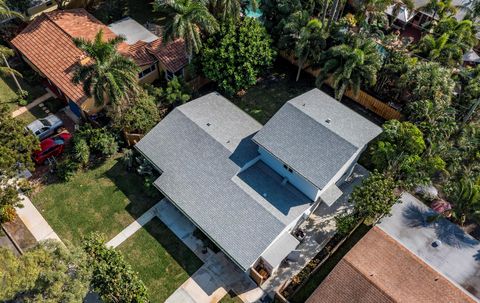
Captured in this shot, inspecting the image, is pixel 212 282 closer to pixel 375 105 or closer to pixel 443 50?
pixel 375 105

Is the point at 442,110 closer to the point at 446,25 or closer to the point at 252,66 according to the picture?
the point at 446,25

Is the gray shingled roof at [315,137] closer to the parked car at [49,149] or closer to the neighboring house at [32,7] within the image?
the parked car at [49,149]

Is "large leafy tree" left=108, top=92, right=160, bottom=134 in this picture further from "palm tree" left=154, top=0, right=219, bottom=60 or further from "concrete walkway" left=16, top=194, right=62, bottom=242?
"concrete walkway" left=16, top=194, right=62, bottom=242

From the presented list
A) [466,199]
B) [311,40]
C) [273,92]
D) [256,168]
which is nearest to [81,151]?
[256,168]

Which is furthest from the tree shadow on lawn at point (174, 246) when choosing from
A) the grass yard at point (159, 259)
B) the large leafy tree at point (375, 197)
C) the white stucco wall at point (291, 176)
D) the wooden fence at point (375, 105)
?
the wooden fence at point (375, 105)

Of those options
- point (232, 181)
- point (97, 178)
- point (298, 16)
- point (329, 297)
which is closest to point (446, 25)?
point (298, 16)

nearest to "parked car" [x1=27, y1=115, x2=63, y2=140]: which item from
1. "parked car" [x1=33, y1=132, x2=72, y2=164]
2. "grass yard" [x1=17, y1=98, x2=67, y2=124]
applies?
"parked car" [x1=33, y1=132, x2=72, y2=164]
